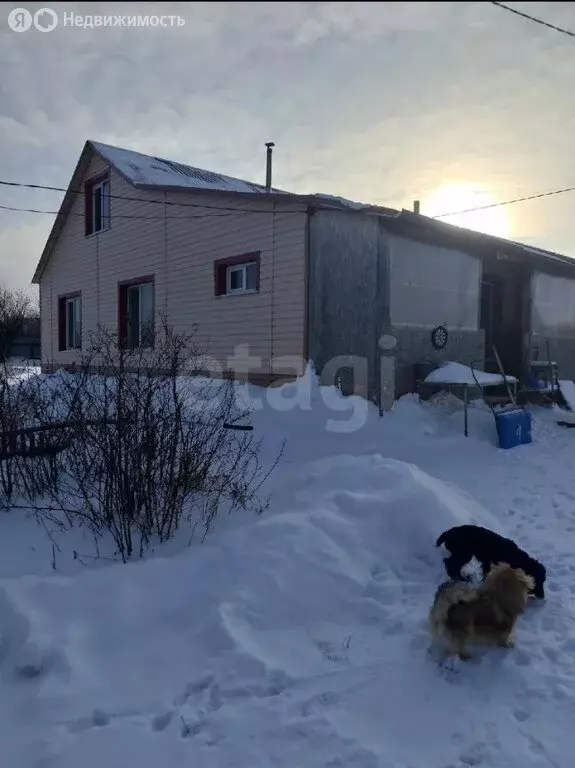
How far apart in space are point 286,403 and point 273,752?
23.1 feet

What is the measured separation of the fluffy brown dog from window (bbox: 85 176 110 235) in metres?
14.6

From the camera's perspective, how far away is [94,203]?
1570 centimetres

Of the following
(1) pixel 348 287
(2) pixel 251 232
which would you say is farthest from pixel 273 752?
(2) pixel 251 232

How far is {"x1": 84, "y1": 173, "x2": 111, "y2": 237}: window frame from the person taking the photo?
15.0m

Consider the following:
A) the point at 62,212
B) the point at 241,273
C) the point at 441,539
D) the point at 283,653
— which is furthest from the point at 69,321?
the point at 283,653

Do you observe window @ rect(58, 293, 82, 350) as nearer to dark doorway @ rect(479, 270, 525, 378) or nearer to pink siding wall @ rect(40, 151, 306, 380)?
pink siding wall @ rect(40, 151, 306, 380)

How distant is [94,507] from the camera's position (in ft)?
14.2

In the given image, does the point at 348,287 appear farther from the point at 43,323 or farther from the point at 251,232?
the point at 43,323

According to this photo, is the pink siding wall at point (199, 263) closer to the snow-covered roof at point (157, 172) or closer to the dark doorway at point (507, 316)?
the snow-covered roof at point (157, 172)

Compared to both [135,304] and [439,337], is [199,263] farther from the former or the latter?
[439,337]

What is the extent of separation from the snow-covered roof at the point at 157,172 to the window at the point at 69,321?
14.1 feet

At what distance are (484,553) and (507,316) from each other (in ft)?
38.4

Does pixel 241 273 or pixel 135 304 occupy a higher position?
pixel 241 273

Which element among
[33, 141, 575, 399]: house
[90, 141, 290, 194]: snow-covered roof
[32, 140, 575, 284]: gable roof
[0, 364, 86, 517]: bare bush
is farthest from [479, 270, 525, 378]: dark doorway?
[0, 364, 86, 517]: bare bush
